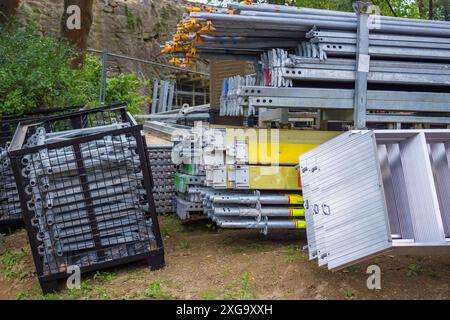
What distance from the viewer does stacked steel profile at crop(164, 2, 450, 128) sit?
227 inches

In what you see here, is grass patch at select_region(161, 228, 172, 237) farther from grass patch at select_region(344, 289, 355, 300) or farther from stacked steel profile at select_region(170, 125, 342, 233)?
grass patch at select_region(344, 289, 355, 300)

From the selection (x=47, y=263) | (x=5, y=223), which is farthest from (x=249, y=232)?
(x=5, y=223)

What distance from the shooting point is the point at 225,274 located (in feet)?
16.5

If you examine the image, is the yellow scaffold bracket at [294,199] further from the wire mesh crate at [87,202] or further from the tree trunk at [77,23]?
the tree trunk at [77,23]

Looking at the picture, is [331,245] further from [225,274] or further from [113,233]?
[113,233]

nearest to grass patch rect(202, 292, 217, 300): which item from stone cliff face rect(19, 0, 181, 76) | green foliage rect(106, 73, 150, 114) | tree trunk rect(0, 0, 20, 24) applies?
tree trunk rect(0, 0, 20, 24)

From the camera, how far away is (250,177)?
18.9 ft

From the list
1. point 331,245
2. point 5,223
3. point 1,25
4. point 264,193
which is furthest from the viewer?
point 1,25

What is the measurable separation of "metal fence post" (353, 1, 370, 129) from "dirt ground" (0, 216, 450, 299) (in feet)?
5.09

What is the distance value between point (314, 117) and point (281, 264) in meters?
A: 4.19

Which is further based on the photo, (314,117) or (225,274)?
(314,117)

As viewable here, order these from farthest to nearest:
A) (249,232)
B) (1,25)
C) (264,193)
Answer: (1,25) < (249,232) < (264,193)

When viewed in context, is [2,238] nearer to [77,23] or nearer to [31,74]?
[31,74]

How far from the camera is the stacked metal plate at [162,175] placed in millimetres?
7750
